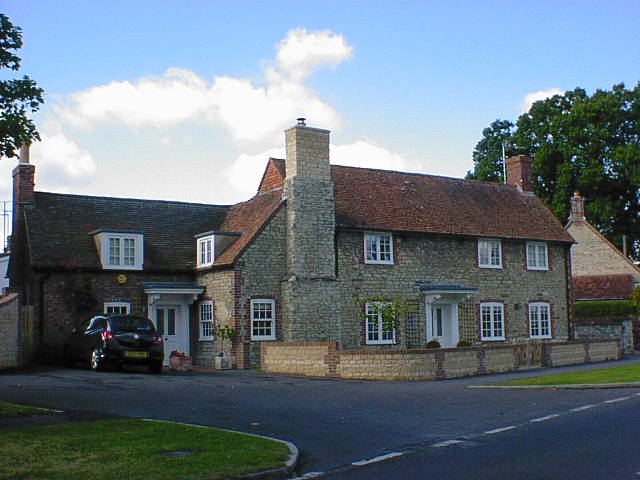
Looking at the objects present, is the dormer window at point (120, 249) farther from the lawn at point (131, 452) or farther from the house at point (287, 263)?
the lawn at point (131, 452)

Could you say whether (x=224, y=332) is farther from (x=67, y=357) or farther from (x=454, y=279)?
(x=454, y=279)

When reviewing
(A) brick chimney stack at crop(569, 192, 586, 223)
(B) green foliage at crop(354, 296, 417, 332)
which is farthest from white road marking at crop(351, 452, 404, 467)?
(A) brick chimney stack at crop(569, 192, 586, 223)

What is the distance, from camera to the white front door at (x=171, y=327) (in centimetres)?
3241

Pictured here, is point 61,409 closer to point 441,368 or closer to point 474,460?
point 474,460

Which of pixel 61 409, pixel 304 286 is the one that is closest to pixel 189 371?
pixel 304 286

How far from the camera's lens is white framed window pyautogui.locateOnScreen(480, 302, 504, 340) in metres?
35.8

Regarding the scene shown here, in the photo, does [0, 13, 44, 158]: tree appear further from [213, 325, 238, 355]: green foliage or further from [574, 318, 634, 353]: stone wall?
[574, 318, 634, 353]: stone wall

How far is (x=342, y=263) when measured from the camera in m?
32.1

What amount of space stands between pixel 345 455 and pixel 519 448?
2.43 m

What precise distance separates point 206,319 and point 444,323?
33.8 feet

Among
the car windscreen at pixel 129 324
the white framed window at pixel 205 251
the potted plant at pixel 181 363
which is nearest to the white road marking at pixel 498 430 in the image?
the car windscreen at pixel 129 324

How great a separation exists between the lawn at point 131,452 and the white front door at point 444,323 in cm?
2223

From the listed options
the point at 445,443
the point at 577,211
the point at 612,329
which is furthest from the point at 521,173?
the point at 445,443

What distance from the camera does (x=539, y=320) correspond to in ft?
124
